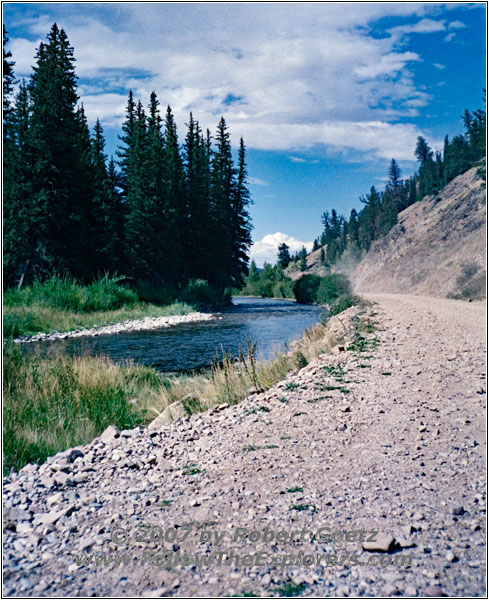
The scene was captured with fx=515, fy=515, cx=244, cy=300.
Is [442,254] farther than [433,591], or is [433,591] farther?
[442,254]


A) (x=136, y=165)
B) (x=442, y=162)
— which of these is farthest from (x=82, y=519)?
(x=442, y=162)

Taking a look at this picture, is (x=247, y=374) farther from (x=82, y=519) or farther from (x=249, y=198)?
(x=249, y=198)

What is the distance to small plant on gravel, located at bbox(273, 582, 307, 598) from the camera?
2.97 meters

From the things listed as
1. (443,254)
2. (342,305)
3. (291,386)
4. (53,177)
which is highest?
(53,177)

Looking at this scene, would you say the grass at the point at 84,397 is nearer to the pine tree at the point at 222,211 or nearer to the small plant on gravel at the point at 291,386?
the small plant on gravel at the point at 291,386

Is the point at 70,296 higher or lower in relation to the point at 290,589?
higher

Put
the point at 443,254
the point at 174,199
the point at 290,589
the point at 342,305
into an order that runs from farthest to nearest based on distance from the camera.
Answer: the point at 174,199
the point at 443,254
the point at 342,305
the point at 290,589

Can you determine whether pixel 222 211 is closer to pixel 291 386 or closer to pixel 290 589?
pixel 291 386

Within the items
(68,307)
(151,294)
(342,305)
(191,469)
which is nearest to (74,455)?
(191,469)

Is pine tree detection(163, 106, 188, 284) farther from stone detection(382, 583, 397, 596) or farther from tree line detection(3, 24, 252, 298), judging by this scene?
stone detection(382, 583, 397, 596)

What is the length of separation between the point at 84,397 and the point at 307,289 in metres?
47.8

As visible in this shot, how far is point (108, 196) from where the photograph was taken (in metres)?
34.7

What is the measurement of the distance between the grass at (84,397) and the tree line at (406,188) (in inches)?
1514

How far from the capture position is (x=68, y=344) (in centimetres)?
1820
